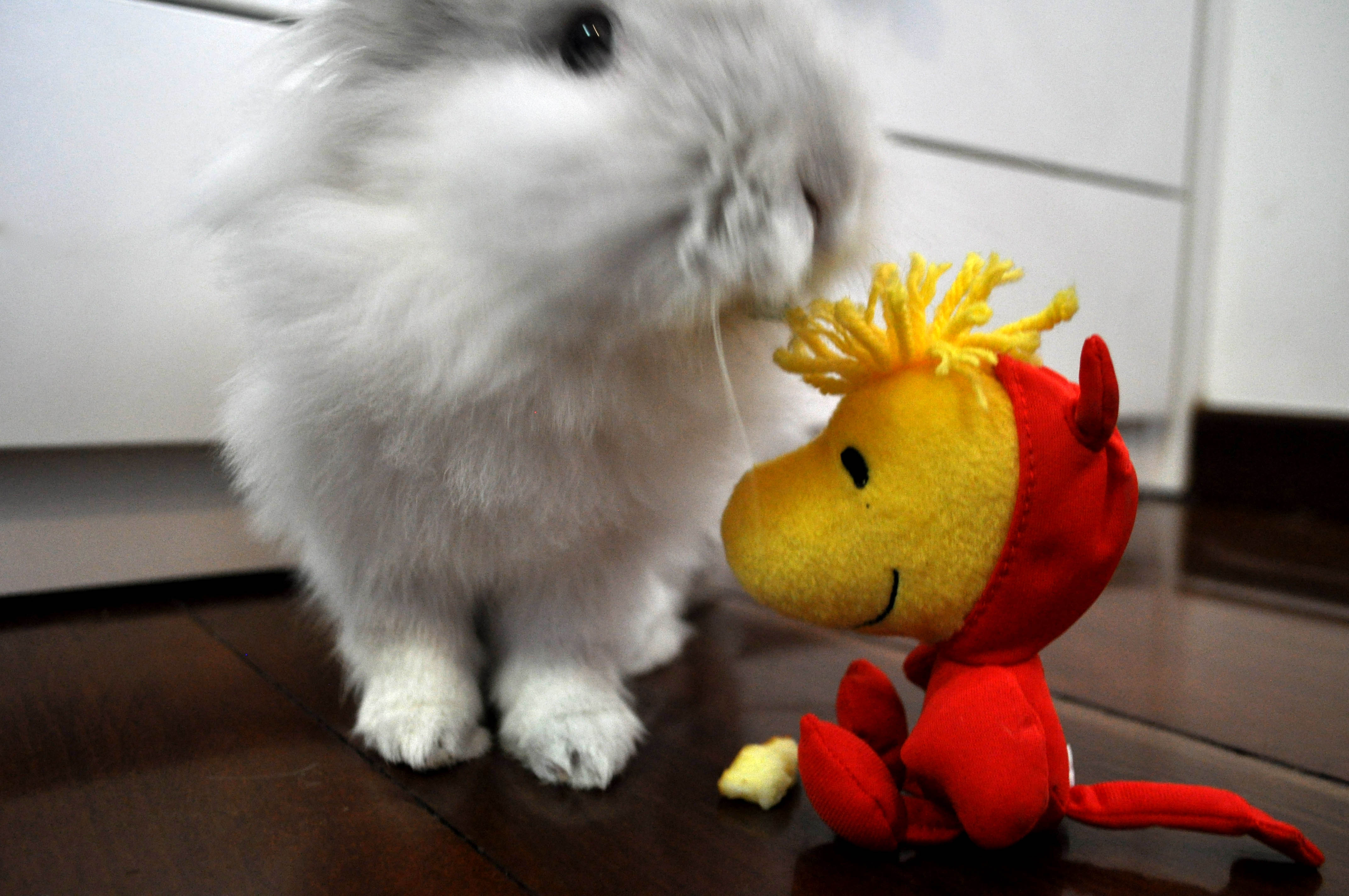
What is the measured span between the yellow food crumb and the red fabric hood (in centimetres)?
17

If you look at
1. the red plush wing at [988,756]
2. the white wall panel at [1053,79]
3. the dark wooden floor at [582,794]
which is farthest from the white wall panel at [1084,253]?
the red plush wing at [988,756]

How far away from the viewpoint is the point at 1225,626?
1095 mm

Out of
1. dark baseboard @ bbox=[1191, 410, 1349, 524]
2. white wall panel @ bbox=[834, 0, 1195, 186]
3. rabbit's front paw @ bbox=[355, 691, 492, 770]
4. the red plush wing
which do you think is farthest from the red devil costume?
dark baseboard @ bbox=[1191, 410, 1349, 524]

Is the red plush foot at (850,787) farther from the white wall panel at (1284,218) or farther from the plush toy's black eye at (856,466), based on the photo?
the white wall panel at (1284,218)

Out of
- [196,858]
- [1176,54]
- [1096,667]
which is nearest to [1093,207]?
[1176,54]

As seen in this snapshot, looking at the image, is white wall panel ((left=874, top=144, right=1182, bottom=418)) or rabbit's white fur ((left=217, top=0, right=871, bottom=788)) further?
white wall panel ((left=874, top=144, right=1182, bottom=418))

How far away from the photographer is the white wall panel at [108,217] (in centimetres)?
102

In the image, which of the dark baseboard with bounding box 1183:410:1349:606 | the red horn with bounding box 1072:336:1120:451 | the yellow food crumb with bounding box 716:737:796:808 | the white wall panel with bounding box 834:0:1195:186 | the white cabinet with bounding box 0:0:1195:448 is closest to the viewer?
the red horn with bounding box 1072:336:1120:451

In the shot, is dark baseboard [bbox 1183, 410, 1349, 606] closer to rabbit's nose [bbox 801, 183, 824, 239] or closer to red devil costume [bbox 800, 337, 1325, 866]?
red devil costume [bbox 800, 337, 1325, 866]

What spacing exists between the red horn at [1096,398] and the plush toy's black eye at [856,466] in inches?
4.6

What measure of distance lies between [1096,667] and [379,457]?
718 mm

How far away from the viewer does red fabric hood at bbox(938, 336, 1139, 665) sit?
52cm

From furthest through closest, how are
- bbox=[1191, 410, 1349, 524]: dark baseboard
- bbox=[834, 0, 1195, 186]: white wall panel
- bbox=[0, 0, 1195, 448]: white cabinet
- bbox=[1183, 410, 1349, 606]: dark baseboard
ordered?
bbox=[1191, 410, 1349, 524]: dark baseboard
bbox=[834, 0, 1195, 186]: white wall panel
bbox=[1183, 410, 1349, 606]: dark baseboard
bbox=[0, 0, 1195, 448]: white cabinet

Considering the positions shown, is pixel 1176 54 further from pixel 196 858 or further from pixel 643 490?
pixel 196 858
